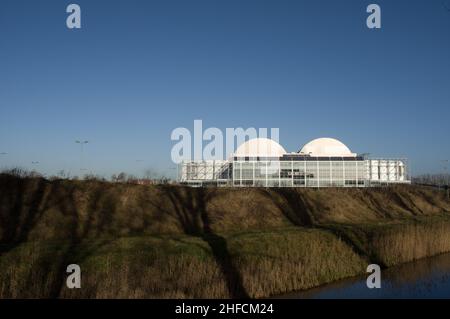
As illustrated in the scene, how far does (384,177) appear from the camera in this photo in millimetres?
100625

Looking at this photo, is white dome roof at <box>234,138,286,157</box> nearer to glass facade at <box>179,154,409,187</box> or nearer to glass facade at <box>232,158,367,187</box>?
glass facade at <box>179,154,409,187</box>

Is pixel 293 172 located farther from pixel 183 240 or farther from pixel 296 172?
pixel 183 240

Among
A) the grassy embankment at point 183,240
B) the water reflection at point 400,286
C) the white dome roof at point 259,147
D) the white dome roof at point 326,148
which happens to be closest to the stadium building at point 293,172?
the white dome roof at point 326,148

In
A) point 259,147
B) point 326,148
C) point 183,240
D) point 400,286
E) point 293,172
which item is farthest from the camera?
point 259,147

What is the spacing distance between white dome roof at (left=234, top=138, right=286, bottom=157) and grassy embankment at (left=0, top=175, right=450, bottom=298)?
2063 inches

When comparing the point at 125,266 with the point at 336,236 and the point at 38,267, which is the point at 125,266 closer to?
the point at 38,267

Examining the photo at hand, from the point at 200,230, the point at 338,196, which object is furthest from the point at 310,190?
the point at 200,230

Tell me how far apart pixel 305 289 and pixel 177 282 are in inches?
272

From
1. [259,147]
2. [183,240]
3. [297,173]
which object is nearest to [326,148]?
[259,147]

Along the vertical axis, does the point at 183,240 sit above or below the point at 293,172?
below

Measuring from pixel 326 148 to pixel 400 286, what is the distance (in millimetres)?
81054

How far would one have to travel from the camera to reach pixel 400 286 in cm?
2369

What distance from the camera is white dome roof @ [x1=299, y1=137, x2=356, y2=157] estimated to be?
101938mm

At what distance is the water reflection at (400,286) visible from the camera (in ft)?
71.5
